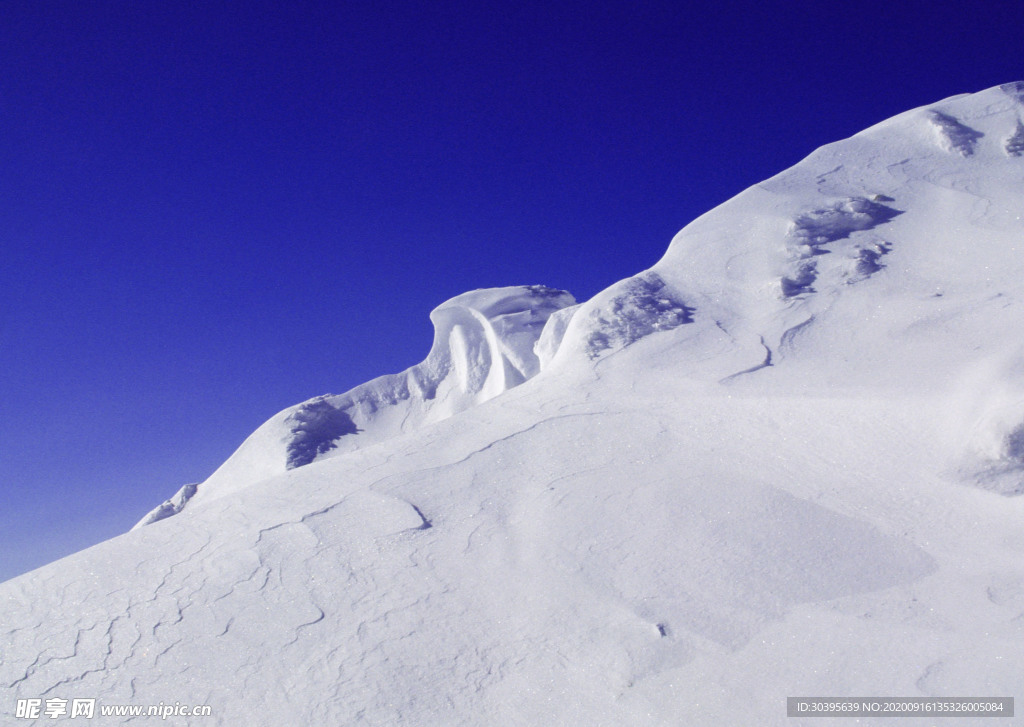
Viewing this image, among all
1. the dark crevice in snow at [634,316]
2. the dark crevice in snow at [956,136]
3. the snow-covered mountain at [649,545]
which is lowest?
the snow-covered mountain at [649,545]

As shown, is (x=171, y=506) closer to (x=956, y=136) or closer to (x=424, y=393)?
(x=424, y=393)

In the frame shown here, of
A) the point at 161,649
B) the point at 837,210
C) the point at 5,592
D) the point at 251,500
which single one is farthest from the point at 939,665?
the point at 837,210

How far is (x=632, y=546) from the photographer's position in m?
5.88

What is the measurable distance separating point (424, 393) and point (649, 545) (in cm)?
1124

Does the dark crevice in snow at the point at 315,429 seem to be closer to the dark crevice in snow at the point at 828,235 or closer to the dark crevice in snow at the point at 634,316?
the dark crevice in snow at the point at 634,316

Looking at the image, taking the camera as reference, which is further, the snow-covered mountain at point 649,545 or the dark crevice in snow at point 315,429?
the dark crevice in snow at point 315,429

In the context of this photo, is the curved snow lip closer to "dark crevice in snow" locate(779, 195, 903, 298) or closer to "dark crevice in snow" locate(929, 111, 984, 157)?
"dark crevice in snow" locate(779, 195, 903, 298)

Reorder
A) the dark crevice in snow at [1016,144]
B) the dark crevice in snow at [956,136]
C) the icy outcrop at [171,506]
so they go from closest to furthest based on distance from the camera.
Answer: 1. the dark crevice in snow at [1016,144]
2. the dark crevice in snow at [956,136]
3. the icy outcrop at [171,506]

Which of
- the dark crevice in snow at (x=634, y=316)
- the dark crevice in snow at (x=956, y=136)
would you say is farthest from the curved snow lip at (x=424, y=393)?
the dark crevice in snow at (x=956, y=136)

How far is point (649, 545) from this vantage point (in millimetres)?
5863

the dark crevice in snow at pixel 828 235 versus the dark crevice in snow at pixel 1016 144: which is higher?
the dark crevice in snow at pixel 1016 144

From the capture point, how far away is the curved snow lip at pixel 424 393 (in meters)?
14.1

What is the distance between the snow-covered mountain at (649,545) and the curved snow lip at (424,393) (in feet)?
17.6

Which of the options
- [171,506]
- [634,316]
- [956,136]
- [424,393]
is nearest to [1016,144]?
[956,136]
